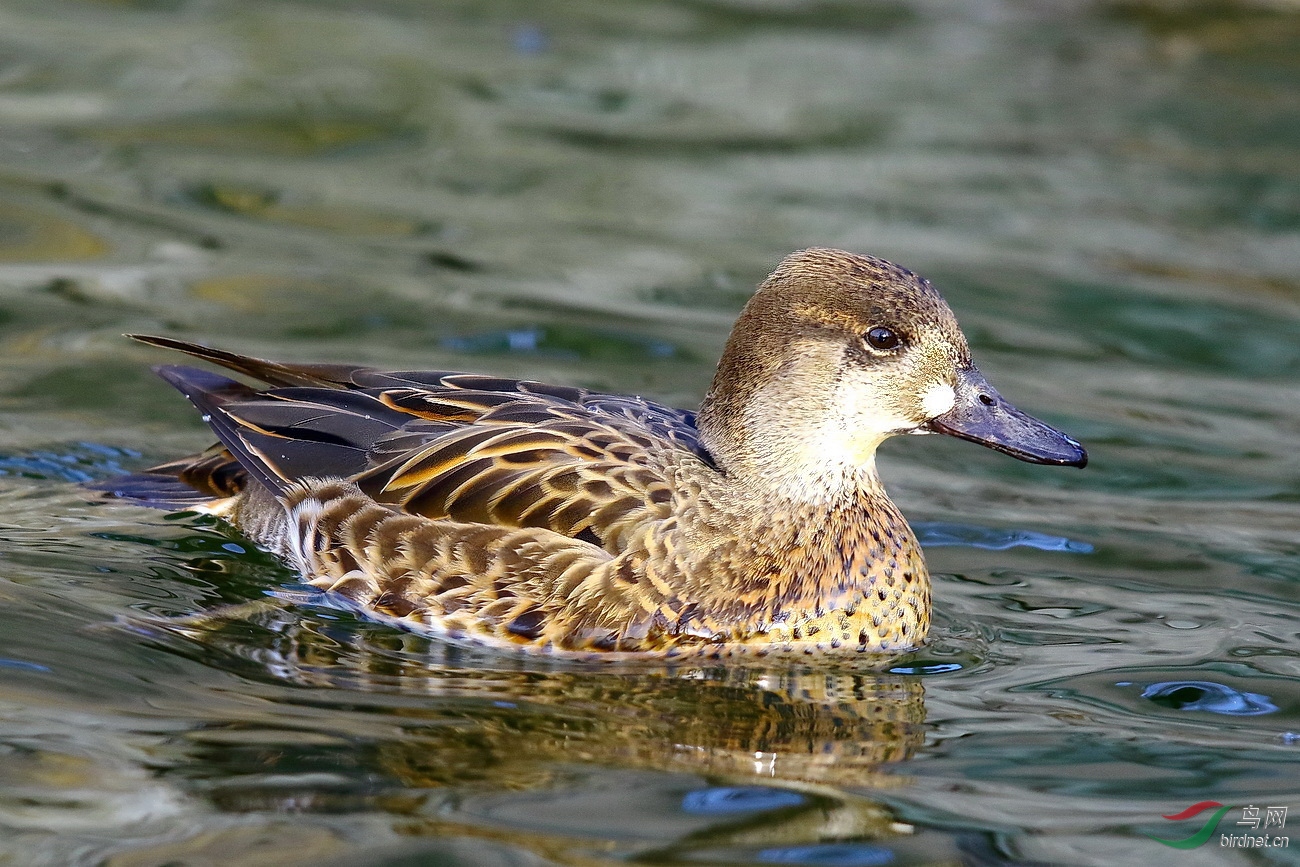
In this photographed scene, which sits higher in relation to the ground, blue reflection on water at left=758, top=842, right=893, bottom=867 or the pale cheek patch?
the pale cheek patch

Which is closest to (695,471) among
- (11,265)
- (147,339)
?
(147,339)

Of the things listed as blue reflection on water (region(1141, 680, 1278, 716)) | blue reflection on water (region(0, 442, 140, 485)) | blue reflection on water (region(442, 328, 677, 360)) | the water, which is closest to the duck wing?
the water

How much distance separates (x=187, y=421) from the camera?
27.9ft

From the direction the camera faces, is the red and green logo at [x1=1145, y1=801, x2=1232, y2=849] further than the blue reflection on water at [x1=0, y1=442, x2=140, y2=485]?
No

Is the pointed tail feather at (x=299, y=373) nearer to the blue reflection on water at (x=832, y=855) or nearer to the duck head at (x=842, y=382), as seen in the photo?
the duck head at (x=842, y=382)

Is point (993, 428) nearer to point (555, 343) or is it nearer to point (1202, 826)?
point (1202, 826)

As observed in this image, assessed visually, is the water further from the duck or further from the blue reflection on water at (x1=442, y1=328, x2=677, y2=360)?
the duck

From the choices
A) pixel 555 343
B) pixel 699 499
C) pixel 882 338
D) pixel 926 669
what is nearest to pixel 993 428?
pixel 882 338

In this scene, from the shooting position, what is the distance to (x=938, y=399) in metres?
6.30

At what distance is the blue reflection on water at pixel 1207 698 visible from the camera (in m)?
5.93

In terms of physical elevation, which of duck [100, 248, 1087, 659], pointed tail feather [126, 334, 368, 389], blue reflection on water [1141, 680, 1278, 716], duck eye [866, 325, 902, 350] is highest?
duck eye [866, 325, 902, 350]

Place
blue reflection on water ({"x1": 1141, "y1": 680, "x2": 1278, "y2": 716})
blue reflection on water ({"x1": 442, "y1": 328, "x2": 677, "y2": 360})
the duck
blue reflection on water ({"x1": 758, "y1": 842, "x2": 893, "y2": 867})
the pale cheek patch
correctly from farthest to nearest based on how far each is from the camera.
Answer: blue reflection on water ({"x1": 442, "y1": 328, "x2": 677, "y2": 360}), the pale cheek patch, the duck, blue reflection on water ({"x1": 1141, "y1": 680, "x2": 1278, "y2": 716}), blue reflection on water ({"x1": 758, "y1": 842, "x2": 893, "y2": 867})

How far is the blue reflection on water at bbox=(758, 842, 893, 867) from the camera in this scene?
470cm

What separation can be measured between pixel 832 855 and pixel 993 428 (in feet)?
7.00
